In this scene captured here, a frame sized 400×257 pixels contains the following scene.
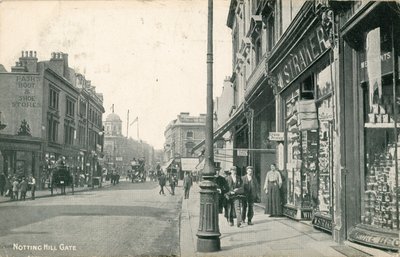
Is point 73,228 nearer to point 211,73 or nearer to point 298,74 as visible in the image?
point 211,73

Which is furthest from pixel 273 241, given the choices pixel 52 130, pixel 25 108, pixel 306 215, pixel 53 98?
pixel 53 98

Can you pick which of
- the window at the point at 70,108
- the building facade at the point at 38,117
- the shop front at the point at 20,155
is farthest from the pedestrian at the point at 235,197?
the window at the point at 70,108

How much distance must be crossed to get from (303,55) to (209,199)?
16.7 ft

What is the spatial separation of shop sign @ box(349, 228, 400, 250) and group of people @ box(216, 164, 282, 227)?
3866 mm

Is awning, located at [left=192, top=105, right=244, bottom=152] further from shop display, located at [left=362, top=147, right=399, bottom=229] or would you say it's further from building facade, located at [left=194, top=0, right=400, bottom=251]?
shop display, located at [left=362, top=147, right=399, bottom=229]

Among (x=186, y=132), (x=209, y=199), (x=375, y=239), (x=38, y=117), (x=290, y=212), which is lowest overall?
(x=290, y=212)

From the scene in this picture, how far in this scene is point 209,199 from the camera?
834 centimetres

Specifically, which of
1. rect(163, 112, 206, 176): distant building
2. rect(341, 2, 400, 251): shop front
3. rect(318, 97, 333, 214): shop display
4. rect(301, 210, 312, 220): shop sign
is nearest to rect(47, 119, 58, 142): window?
rect(301, 210, 312, 220): shop sign

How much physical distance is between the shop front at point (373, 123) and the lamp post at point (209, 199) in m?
2.55

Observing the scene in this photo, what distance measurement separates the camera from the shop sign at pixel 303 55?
9.82 m

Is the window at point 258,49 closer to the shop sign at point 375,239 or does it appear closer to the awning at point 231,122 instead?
the awning at point 231,122

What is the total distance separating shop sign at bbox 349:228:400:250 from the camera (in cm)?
714

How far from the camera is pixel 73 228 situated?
36.5ft

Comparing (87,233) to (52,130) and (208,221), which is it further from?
(52,130)
